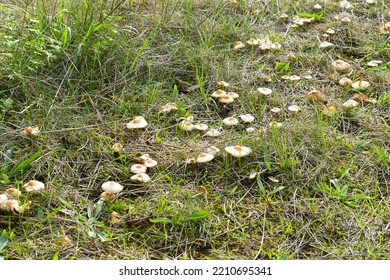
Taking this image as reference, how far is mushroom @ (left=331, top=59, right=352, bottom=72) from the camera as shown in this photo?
339 cm

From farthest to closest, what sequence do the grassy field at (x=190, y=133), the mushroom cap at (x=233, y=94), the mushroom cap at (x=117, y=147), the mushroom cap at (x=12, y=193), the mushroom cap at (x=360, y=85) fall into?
1. the mushroom cap at (x=360, y=85)
2. the mushroom cap at (x=233, y=94)
3. the mushroom cap at (x=117, y=147)
4. the mushroom cap at (x=12, y=193)
5. the grassy field at (x=190, y=133)

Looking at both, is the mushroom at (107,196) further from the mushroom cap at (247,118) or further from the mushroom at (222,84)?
the mushroom at (222,84)

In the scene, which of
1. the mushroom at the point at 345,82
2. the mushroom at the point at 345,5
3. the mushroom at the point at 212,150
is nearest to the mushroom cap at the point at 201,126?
the mushroom at the point at 212,150

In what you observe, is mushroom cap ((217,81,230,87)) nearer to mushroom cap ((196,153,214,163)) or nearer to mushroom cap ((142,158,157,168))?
mushroom cap ((196,153,214,163))

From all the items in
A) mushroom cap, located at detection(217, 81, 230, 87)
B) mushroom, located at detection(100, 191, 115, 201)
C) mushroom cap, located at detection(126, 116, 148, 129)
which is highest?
mushroom cap, located at detection(217, 81, 230, 87)

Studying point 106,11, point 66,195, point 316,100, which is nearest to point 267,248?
point 66,195

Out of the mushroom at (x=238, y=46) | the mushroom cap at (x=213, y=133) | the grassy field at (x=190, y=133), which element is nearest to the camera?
the grassy field at (x=190, y=133)

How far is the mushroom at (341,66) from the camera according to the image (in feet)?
11.1

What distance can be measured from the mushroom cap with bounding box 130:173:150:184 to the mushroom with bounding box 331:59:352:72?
165cm

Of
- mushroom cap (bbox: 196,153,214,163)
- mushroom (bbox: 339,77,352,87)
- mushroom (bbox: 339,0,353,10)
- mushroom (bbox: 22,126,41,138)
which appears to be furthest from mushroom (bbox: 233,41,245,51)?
mushroom (bbox: 22,126,41,138)

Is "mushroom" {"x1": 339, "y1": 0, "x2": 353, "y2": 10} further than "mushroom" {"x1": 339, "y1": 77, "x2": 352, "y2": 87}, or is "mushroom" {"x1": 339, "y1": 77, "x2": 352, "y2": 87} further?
"mushroom" {"x1": 339, "y1": 0, "x2": 353, "y2": 10}

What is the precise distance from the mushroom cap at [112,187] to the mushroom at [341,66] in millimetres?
1788
